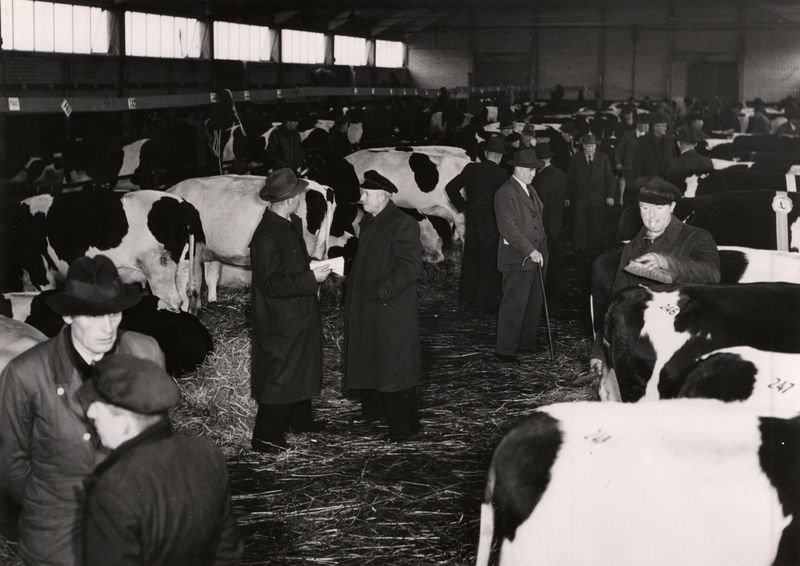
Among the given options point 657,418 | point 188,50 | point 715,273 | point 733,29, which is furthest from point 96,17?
point 733,29

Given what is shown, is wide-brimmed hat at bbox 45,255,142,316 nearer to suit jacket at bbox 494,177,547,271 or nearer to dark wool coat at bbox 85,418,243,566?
dark wool coat at bbox 85,418,243,566

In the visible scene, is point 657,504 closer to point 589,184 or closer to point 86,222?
point 86,222

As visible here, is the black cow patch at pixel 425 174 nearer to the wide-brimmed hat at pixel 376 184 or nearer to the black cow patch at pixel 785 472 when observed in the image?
the wide-brimmed hat at pixel 376 184

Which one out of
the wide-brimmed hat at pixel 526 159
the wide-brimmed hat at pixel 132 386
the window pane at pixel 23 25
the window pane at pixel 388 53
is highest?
the window pane at pixel 388 53

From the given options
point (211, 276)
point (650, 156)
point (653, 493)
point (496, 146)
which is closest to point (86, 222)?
point (211, 276)

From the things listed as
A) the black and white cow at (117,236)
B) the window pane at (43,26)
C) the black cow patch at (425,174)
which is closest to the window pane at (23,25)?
the window pane at (43,26)

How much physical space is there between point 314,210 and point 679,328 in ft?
19.8

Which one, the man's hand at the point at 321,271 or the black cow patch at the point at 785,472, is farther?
the man's hand at the point at 321,271

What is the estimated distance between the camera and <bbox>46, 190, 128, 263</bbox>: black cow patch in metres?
9.41

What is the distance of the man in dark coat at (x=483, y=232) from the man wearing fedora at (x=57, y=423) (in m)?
Answer: 7.66

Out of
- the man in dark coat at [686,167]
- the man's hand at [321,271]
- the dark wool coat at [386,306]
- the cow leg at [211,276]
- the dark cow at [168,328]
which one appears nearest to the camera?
the man's hand at [321,271]

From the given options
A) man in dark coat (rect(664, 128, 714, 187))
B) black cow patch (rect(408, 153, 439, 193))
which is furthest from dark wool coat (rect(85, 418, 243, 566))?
black cow patch (rect(408, 153, 439, 193))

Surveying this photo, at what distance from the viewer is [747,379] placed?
4.49 m

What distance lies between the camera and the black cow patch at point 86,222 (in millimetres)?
9414
